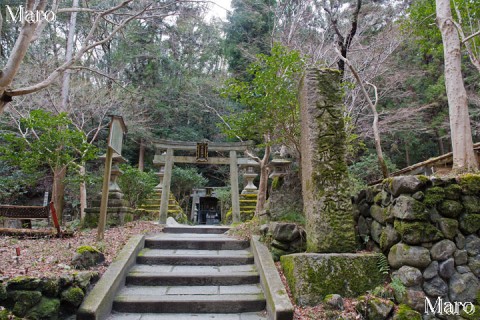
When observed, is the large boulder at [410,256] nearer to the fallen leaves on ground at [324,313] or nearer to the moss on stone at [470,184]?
the fallen leaves on ground at [324,313]

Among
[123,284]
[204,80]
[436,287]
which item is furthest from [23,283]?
[204,80]

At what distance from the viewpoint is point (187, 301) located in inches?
142

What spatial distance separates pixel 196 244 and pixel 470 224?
13.3 ft

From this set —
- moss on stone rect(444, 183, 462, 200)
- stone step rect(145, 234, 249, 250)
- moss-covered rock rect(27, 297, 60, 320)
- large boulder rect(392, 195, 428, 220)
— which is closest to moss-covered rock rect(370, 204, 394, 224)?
large boulder rect(392, 195, 428, 220)

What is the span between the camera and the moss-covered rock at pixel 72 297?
3064 millimetres

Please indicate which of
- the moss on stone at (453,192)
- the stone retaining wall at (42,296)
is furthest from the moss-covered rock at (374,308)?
the stone retaining wall at (42,296)

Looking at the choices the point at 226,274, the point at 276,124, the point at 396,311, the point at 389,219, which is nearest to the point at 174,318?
the point at 226,274

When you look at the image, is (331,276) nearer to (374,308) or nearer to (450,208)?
(374,308)

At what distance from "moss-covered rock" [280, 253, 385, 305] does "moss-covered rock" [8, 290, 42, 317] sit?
2755 mm

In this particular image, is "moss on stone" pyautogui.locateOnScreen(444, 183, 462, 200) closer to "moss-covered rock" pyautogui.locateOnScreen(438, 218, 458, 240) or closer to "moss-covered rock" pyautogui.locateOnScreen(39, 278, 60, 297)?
"moss-covered rock" pyautogui.locateOnScreen(438, 218, 458, 240)

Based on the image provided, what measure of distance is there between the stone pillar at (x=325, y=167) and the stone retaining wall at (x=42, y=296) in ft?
9.28

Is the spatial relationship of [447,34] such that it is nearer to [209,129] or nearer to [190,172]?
[190,172]

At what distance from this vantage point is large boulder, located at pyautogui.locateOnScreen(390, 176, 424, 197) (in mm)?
3445

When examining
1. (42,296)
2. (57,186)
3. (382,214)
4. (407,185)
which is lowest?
(42,296)
